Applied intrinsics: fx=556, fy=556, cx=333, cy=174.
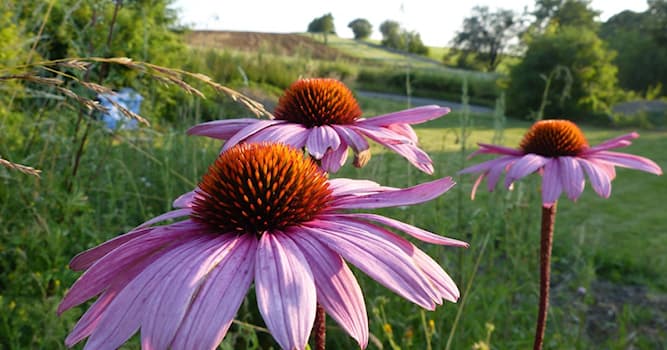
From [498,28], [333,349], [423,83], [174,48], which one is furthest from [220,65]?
[498,28]

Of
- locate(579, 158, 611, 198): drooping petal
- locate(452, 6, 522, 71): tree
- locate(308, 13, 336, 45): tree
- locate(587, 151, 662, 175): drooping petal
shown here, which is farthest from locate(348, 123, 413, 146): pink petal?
locate(452, 6, 522, 71): tree

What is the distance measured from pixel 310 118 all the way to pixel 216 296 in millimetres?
718

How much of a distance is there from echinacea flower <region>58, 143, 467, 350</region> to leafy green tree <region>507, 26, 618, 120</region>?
10217 millimetres

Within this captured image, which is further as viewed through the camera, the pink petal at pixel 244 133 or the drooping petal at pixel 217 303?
the pink petal at pixel 244 133

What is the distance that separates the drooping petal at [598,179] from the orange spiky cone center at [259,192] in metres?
0.66

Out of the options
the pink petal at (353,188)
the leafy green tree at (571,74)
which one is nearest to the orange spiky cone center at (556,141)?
the pink petal at (353,188)

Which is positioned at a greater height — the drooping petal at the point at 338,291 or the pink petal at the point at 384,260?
Result: the pink petal at the point at 384,260

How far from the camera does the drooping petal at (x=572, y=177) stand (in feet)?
3.72

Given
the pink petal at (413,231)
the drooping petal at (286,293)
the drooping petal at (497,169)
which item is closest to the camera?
the drooping petal at (286,293)

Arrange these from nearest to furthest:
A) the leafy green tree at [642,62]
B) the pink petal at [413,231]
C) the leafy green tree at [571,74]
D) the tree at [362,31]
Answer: the pink petal at [413,231] < the leafy green tree at [571,74] < the leafy green tree at [642,62] < the tree at [362,31]

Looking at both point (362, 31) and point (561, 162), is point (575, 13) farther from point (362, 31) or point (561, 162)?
point (561, 162)

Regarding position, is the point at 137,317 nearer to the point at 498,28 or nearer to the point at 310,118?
the point at 310,118

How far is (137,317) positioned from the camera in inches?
20.9

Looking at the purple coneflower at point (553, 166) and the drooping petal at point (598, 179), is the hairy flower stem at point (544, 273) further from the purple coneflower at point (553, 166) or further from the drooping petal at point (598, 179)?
the drooping petal at point (598, 179)
